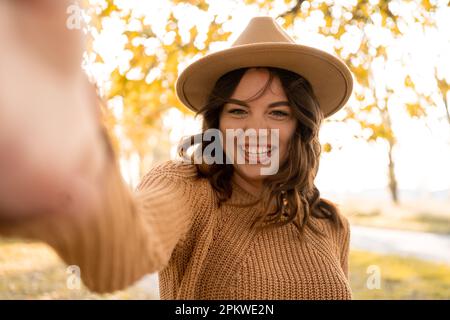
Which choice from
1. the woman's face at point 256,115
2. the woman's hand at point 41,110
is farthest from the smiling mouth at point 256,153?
the woman's hand at point 41,110

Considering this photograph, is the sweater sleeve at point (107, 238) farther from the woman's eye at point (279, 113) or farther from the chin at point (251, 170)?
the woman's eye at point (279, 113)

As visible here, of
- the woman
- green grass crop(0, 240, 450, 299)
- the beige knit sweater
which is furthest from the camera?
green grass crop(0, 240, 450, 299)

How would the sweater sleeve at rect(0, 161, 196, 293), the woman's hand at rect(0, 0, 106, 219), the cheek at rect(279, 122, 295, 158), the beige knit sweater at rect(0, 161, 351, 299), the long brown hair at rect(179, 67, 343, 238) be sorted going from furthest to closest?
the cheek at rect(279, 122, 295, 158) → the long brown hair at rect(179, 67, 343, 238) → the beige knit sweater at rect(0, 161, 351, 299) → the sweater sleeve at rect(0, 161, 196, 293) → the woman's hand at rect(0, 0, 106, 219)

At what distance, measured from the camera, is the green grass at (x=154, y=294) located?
17.1ft

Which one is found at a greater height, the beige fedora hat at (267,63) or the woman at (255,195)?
→ the beige fedora hat at (267,63)

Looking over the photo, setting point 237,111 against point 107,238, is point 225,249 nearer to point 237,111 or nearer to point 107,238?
point 237,111

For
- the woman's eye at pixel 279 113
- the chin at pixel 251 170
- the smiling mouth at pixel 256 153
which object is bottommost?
the chin at pixel 251 170

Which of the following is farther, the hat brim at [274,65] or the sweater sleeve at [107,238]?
the hat brim at [274,65]

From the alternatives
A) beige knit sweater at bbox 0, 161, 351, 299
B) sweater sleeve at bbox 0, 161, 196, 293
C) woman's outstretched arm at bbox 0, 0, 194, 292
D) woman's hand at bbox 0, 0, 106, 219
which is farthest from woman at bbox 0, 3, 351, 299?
woman's hand at bbox 0, 0, 106, 219

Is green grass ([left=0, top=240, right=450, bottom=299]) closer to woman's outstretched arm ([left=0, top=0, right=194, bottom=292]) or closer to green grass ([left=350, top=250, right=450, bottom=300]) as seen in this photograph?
green grass ([left=350, top=250, right=450, bottom=300])

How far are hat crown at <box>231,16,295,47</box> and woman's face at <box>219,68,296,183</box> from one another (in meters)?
0.17

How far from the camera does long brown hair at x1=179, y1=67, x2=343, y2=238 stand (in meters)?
2.07

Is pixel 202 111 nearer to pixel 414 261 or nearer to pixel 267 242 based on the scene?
pixel 267 242

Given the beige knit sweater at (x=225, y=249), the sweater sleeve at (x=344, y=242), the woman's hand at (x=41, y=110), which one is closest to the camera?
the woman's hand at (x=41, y=110)
